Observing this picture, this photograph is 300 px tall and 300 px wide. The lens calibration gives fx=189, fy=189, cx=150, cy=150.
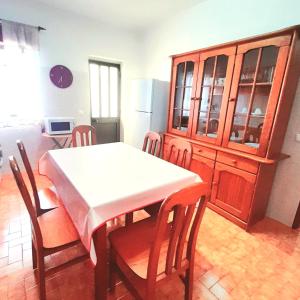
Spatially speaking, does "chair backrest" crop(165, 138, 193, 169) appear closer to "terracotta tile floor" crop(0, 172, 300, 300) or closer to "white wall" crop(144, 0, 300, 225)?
"terracotta tile floor" crop(0, 172, 300, 300)

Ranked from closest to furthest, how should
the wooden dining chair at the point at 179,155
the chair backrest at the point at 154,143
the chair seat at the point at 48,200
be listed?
1. the chair seat at the point at 48,200
2. the wooden dining chair at the point at 179,155
3. the chair backrest at the point at 154,143

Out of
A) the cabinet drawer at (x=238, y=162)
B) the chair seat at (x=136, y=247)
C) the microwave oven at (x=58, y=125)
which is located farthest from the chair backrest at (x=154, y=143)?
the microwave oven at (x=58, y=125)

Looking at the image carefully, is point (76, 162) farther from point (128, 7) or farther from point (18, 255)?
point (128, 7)

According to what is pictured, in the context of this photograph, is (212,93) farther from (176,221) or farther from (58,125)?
(58,125)

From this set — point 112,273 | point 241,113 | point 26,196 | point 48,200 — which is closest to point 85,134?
point 48,200

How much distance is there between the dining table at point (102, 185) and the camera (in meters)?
1.00

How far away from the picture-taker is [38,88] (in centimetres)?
302

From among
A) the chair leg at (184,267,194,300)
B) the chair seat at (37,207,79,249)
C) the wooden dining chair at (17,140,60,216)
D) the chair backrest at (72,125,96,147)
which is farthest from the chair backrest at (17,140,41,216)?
the chair leg at (184,267,194,300)

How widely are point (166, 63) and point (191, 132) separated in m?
1.56

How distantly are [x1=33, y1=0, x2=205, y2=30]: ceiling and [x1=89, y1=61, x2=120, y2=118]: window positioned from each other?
0.80 m

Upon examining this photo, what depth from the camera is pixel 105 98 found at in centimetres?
395

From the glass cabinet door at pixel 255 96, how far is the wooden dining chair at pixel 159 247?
1.35 meters

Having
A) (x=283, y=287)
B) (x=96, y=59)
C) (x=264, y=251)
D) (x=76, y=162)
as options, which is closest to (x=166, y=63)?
(x=96, y=59)

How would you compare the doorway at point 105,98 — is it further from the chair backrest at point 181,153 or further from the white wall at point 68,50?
the chair backrest at point 181,153
